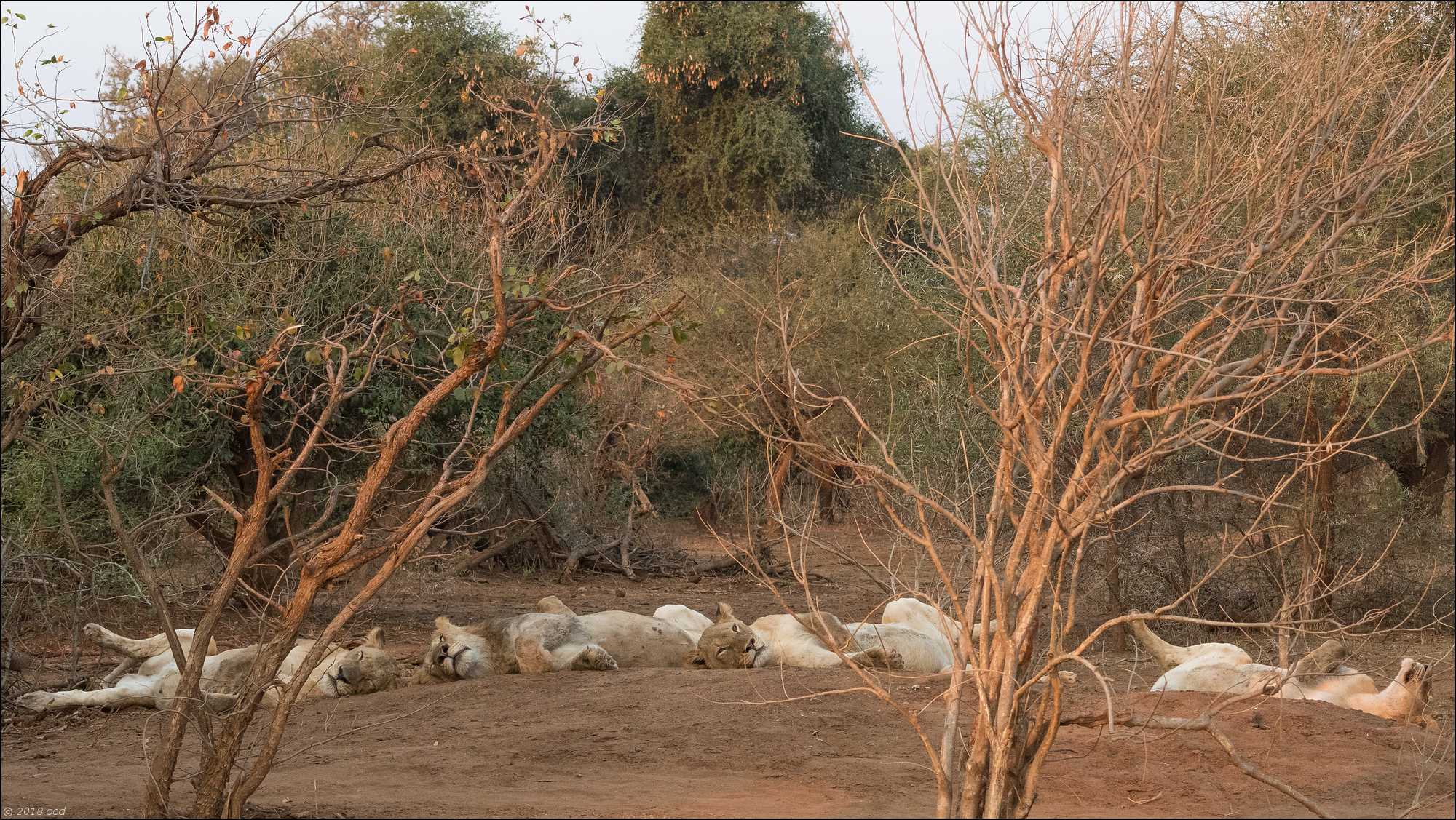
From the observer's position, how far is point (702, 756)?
19.9ft

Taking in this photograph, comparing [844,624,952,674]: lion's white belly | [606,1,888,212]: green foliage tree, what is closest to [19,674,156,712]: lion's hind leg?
[844,624,952,674]: lion's white belly

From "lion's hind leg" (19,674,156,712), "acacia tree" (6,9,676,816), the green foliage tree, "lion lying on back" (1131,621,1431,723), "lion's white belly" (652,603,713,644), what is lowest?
"lion's hind leg" (19,674,156,712)

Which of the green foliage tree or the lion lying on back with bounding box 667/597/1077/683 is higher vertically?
the green foliage tree

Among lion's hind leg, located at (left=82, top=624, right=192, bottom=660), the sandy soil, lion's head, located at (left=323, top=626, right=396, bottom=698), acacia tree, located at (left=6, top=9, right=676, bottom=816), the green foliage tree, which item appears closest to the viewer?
acacia tree, located at (left=6, top=9, right=676, bottom=816)

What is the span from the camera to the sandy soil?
4.81 metres

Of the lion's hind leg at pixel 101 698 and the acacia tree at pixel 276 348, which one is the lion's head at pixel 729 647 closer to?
the acacia tree at pixel 276 348

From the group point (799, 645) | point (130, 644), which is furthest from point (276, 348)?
point (130, 644)

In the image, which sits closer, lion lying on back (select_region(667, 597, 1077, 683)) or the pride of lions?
the pride of lions

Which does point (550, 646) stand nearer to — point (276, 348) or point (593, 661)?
point (593, 661)

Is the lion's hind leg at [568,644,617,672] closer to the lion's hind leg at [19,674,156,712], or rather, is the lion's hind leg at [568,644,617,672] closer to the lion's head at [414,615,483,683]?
the lion's head at [414,615,483,683]

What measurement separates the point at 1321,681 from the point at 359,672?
228 inches

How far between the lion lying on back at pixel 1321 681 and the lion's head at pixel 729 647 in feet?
8.28

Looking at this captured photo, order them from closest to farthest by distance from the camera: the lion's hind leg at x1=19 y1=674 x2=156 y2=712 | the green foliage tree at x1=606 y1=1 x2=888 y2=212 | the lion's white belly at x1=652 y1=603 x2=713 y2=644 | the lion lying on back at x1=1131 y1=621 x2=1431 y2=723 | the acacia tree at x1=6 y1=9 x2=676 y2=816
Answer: the acacia tree at x1=6 y1=9 x2=676 y2=816 → the lion lying on back at x1=1131 y1=621 x2=1431 y2=723 → the lion's hind leg at x1=19 y1=674 x2=156 y2=712 → the lion's white belly at x1=652 y1=603 x2=713 y2=644 → the green foliage tree at x1=606 y1=1 x2=888 y2=212

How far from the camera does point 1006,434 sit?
165 inches
